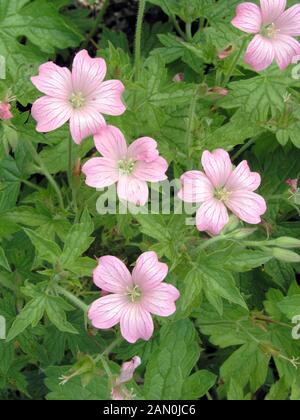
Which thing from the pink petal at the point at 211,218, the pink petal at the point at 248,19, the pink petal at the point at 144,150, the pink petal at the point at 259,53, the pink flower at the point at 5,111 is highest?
the pink petal at the point at 248,19

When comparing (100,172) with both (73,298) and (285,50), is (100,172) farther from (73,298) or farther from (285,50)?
(285,50)

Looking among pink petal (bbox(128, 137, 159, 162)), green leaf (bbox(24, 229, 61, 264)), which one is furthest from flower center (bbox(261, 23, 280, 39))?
green leaf (bbox(24, 229, 61, 264))

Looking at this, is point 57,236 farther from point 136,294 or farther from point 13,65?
point 13,65

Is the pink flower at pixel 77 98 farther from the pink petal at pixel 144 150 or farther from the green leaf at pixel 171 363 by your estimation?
the green leaf at pixel 171 363

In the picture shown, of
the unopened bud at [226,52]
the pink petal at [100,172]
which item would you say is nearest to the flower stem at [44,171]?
the pink petal at [100,172]

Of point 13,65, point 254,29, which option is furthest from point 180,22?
point 254,29

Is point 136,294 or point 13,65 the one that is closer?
point 136,294
